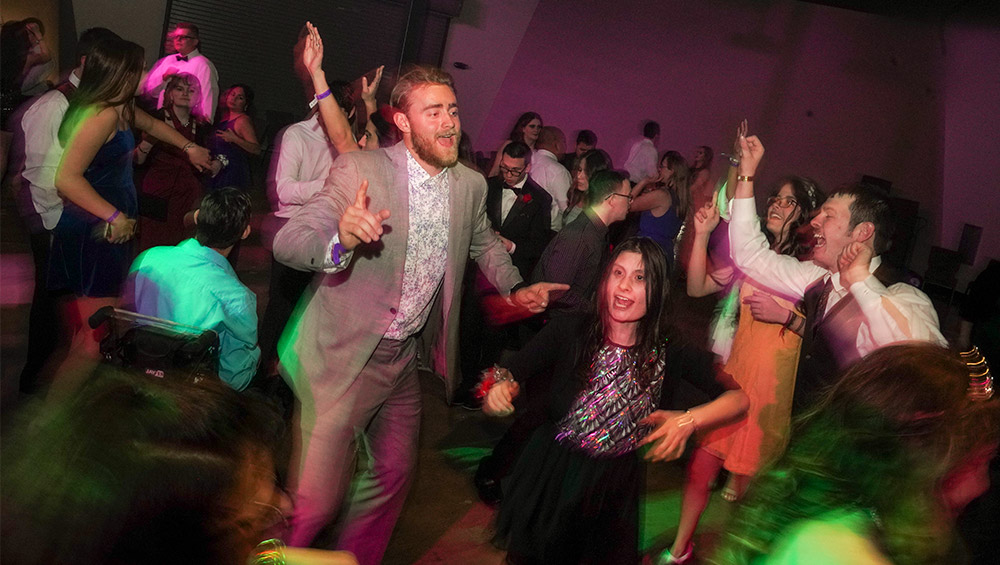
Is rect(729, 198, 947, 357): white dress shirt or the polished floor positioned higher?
rect(729, 198, 947, 357): white dress shirt

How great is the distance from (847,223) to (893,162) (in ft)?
38.4

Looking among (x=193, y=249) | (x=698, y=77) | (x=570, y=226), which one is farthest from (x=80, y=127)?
(x=698, y=77)

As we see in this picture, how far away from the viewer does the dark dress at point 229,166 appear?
514 cm

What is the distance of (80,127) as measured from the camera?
10.7 feet

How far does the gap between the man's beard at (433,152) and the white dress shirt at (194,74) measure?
3920 millimetres

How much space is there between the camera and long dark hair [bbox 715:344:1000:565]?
5.26ft

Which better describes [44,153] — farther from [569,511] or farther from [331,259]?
[569,511]

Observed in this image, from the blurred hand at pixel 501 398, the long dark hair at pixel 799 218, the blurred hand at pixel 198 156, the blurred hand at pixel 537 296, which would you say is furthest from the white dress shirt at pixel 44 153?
the long dark hair at pixel 799 218

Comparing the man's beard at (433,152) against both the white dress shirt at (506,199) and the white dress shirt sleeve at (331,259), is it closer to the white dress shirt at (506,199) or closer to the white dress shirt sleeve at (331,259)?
the white dress shirt sleeve at (331,259)

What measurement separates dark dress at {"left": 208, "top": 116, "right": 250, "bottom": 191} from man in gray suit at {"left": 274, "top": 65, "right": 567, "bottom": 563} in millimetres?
2588

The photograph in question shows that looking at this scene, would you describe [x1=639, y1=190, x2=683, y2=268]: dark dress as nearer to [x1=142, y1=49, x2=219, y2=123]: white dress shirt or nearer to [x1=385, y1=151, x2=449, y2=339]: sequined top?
[x1=385, y1=151, x2=449, y2=339]: sequined top

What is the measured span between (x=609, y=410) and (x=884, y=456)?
991 mm

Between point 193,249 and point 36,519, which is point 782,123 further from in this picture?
point 36,519

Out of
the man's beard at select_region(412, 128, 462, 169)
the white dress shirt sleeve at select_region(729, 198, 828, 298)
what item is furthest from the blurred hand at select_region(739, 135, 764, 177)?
the man's beard at select_region(412, 128, 462, 169)
